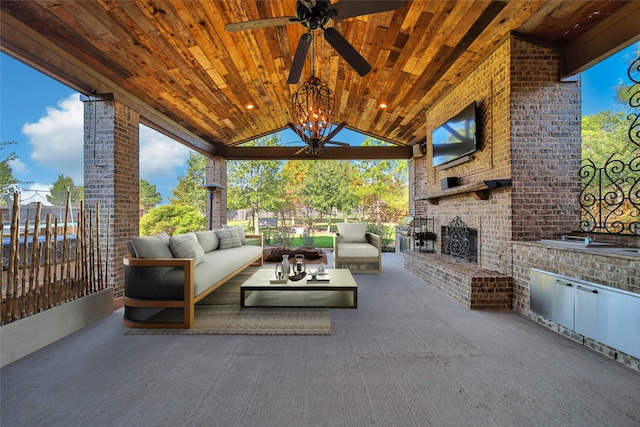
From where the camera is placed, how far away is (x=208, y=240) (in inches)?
192

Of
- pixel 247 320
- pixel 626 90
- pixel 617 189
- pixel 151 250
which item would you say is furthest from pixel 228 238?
pixel 626 90

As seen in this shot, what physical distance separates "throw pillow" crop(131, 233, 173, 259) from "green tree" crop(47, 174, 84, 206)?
3481mm

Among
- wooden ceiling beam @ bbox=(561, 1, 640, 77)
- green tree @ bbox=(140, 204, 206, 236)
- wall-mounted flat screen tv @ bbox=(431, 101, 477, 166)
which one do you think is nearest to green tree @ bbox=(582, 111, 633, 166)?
wooden ceiling beam @ bbox=(561, 1, 640, 77)

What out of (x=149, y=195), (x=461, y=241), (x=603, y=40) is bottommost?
(x=461, y=241)

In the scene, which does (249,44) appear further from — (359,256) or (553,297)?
(553,297)

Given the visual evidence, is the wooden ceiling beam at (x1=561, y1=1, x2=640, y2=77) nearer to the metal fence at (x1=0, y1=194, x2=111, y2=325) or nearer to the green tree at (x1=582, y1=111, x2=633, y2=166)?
the green tree at (x1=582, y1=111, x2=633, y2=166)

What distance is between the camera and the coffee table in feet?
10.6

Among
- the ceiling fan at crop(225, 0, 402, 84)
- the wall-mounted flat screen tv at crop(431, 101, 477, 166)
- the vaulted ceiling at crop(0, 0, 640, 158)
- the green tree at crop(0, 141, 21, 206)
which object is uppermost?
the vaulted ceiling at crop(0, 0, 640, 158)

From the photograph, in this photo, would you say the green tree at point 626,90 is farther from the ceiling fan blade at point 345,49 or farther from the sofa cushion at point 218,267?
the sofa cushion at point 218,267

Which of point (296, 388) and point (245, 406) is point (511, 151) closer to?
point (296, 388)

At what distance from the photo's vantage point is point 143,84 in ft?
13.0

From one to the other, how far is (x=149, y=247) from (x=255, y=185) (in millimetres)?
7324

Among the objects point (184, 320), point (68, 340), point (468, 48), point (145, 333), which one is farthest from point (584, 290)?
point (68, 340)

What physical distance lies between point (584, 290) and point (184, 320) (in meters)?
3.56
